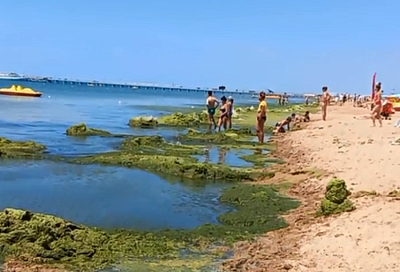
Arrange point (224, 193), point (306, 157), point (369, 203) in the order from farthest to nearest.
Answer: point (306, 157) → point (224, 193) → point (369, 203)

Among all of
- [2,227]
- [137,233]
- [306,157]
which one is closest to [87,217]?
[137,233]

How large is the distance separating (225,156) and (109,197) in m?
7.18

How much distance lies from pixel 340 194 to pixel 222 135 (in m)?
14.1

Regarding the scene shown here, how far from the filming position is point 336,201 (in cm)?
976

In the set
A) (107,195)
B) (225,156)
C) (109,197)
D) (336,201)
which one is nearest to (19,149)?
(225,156)

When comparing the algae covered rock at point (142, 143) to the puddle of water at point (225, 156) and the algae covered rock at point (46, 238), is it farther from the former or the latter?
the algae covered rock at point (46, 238)

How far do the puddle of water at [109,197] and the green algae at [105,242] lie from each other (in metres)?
0.74

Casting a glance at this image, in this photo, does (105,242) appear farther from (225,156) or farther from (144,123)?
(144,123)

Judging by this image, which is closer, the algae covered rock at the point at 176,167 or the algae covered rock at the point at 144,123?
the algae covered rock at the point at 176,167

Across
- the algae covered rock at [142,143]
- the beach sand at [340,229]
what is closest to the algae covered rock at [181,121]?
the algae covered rock at [142,143]

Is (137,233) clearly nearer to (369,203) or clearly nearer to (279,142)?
(369,203)

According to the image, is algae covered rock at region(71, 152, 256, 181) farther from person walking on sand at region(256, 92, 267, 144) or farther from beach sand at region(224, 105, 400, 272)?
person walking on sand at region(256, 92, 267, 144)

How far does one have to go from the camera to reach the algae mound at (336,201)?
9445mm

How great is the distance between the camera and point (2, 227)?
7828 millimetres
